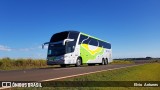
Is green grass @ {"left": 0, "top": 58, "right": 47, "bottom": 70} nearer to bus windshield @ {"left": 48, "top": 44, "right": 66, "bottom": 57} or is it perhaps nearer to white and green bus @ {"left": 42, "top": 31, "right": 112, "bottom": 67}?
bus windshield @ {"left": 48, "top": 44, "right": 66, "bottom": 57}

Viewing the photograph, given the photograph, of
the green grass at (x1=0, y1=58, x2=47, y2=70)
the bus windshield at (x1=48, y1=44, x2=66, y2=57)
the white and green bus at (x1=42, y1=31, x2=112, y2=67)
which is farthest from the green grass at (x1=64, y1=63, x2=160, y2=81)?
the green grass at (x1=0, y1=58, x2=47, y2=70)

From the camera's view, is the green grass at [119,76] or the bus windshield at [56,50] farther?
the bus windshield at [56,50]

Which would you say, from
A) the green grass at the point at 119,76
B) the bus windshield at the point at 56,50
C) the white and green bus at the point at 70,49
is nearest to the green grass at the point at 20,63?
the bus windshield at the point at 56,50

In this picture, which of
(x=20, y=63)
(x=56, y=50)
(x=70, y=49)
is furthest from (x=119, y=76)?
(x=20, y=63)

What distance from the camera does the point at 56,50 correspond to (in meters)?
27.1

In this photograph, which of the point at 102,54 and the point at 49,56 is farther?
the point at 102,54

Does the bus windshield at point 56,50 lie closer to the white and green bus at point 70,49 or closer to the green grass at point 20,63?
the white and green bus at point 70,49

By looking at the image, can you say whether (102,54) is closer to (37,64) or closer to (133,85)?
(37,64)

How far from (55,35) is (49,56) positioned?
2.37 metres

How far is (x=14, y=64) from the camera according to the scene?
34.1 metres

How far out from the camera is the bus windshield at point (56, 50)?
26.6 meters

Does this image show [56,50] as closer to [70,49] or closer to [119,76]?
[70,49]

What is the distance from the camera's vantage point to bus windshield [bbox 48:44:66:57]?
1048 inches

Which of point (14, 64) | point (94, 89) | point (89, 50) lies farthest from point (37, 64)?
point (94, 89)
